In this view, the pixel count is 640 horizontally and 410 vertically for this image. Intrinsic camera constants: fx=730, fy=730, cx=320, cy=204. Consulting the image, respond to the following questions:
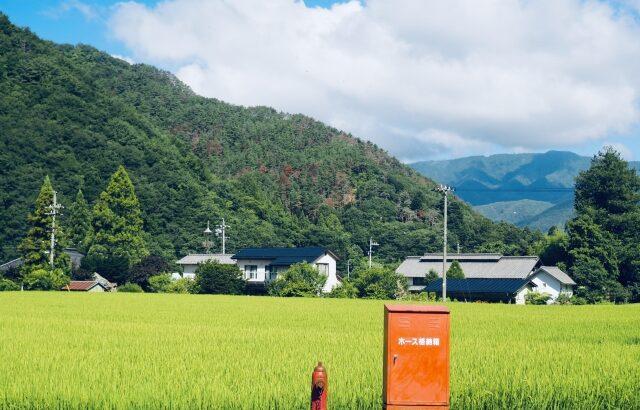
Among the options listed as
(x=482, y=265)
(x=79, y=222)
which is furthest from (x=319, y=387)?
(x=79, y=222)

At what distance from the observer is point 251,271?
2451 inches

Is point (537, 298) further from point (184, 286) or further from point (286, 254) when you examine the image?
point (184, 286)

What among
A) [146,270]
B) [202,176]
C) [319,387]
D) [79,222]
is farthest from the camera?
[202,176]

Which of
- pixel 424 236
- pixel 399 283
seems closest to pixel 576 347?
pixel 399 283

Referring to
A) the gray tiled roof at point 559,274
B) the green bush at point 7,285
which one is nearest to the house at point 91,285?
the green bush at point 7,285

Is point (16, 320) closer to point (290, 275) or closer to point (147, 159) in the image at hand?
point (290, 275)

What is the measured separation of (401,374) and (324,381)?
2.36 feet

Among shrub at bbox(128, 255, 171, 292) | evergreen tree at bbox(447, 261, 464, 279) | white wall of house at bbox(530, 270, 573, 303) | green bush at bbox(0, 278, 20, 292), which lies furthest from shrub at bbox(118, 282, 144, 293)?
white wall of house at bbox(530, 270, 573, 303)

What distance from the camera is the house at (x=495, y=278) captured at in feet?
173

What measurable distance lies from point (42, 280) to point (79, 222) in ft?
52.6

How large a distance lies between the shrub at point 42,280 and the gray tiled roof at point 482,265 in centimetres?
3015

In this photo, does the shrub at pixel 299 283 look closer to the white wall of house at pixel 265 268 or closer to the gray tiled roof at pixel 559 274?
the white wall of house at pixel 265 268

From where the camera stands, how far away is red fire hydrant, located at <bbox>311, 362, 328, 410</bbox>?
238 inches

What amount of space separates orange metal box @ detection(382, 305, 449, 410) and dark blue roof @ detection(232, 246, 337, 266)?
168 feet
